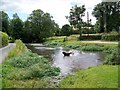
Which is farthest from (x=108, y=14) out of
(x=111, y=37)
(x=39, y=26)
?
(x=39, y=26)

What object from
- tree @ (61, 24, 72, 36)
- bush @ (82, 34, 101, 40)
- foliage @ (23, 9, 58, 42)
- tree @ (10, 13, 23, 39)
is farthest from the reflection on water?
tree @ (61, 24, 72, 36)

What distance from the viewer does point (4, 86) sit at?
9953 mm

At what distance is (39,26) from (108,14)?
19.7 m

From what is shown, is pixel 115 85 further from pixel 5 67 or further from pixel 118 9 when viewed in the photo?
pixel 118 9

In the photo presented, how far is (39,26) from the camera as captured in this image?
71312mm

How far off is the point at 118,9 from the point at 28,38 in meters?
25.8

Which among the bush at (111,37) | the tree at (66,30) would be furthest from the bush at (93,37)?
the tree at (66,30)

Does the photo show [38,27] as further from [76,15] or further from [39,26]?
[76,15]

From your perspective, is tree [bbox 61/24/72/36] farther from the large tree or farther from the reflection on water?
the reflection on water

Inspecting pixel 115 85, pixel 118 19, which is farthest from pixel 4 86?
pixel 118 19

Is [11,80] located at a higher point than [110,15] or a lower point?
lower

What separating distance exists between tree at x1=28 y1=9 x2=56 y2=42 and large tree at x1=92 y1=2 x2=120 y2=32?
14.1m

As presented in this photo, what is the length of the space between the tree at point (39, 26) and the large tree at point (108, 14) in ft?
46.3

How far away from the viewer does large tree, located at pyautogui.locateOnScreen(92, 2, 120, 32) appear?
198 feet
